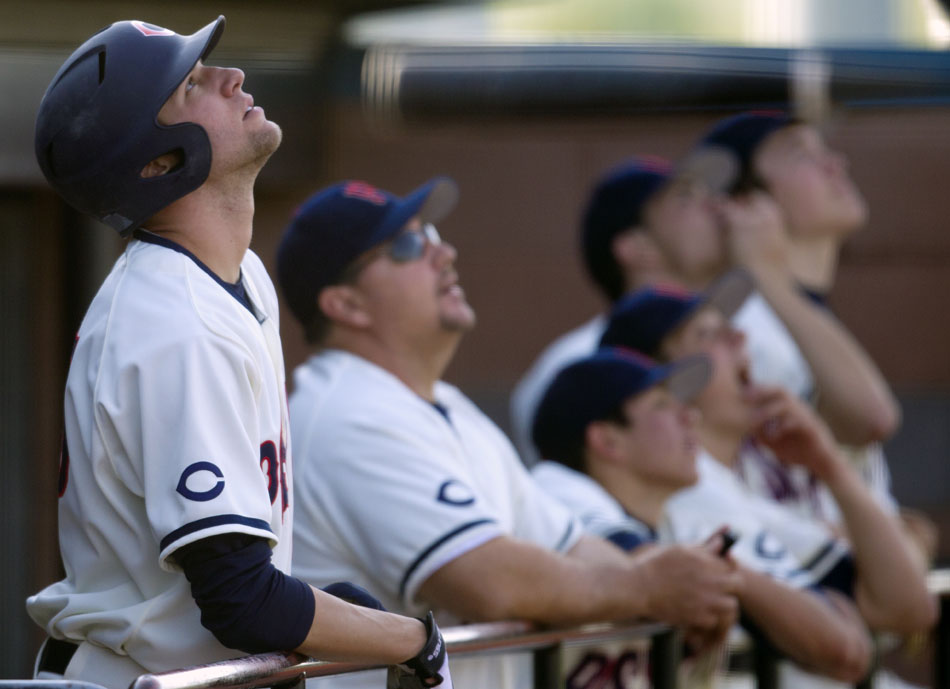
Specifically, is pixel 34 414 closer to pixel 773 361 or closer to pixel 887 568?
pixel 773 361

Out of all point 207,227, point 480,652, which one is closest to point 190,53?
point 207,227

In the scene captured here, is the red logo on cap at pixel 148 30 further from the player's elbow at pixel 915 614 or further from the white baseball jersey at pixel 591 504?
the player's elbow at pixel 915 614

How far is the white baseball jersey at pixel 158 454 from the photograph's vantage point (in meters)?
→ 1.67

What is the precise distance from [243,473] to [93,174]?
452mm

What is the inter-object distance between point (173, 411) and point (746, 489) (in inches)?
91.7

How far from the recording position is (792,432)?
3271mm

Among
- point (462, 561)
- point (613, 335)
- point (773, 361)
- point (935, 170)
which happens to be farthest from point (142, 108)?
point (935, 170)

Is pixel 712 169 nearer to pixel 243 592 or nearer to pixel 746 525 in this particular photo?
pixel 746 525

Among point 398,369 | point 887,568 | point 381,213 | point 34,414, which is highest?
point 381,213

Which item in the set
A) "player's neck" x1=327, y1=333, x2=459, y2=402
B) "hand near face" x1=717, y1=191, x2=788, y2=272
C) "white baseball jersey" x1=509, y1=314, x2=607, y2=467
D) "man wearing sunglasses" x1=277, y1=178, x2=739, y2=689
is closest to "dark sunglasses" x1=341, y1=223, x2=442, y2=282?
"man wearing sunglasses" x1=277, y1=178, x2=739, y2=689

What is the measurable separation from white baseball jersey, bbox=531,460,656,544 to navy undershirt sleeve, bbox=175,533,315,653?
4.10ft

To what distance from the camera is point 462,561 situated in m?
2.33

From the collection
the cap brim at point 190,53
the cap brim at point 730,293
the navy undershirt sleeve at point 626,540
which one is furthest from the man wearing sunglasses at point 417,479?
the cap brim at point 730,293

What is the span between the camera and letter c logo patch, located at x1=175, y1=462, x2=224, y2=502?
1.64 meters
